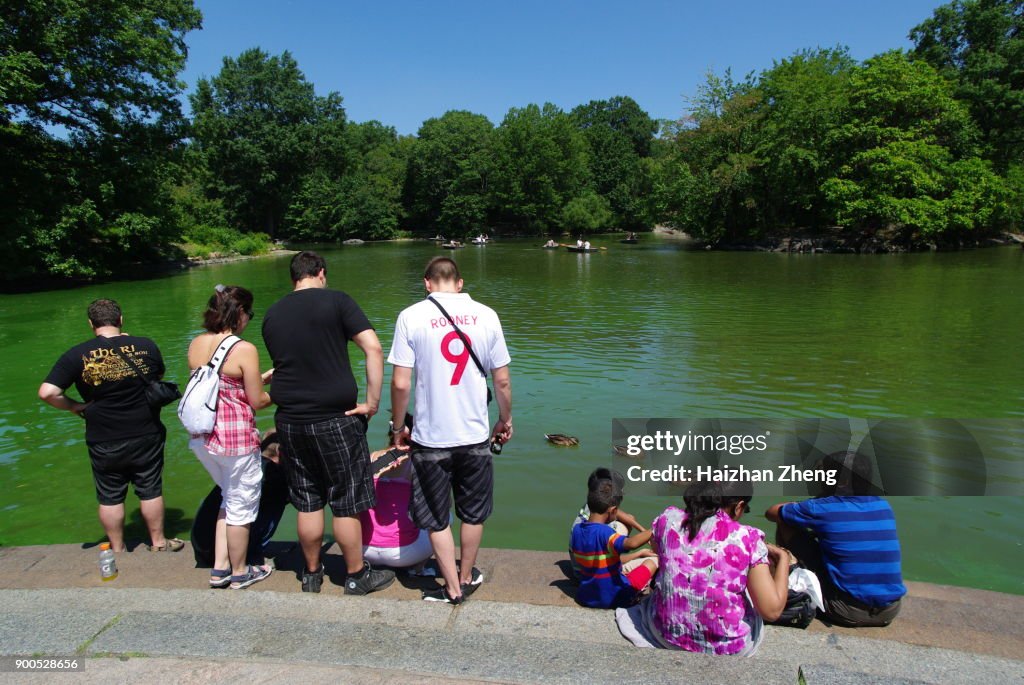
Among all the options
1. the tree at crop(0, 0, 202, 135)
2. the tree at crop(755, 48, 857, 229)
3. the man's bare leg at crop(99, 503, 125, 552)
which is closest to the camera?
the man's bare leg at crop(99, 503, 125, 552)

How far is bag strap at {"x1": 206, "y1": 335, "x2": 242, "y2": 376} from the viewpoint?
3602 mm

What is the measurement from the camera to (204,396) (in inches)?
141

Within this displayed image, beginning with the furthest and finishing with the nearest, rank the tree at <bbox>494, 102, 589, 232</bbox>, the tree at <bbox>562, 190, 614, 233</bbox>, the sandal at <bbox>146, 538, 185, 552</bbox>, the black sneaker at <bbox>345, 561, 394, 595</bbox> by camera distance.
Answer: the tree at <bbox>494, 102, 589, 232</bbox> < the tree at <bbox>562, 190, 614, 233</bbox> < the sandal at <bbox>146, 538, 185, 552</bbox> < the black sneaker at <bbox>345, 561, 394, 595</bbox>

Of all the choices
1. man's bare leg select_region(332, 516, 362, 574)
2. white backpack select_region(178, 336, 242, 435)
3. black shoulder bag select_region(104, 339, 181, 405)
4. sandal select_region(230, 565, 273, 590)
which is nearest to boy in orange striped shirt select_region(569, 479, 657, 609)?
man's bare leg select_region(332, 516, 362, 574)

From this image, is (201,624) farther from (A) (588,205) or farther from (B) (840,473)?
(A) (588,205)

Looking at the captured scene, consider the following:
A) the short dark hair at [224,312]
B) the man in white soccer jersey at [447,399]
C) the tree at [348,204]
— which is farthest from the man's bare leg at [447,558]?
the tree at [348,204]

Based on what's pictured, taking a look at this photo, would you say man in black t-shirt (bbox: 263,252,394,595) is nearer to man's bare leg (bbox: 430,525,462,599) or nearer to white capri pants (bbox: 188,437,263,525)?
white capri pants (bbox: 188,437,263,525)

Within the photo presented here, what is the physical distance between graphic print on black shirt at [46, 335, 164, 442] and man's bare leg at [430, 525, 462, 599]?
2134 millimetres

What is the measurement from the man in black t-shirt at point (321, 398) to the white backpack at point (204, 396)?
1.07 ft

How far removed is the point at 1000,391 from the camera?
9.42 metres

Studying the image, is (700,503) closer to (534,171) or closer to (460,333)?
(460,333)

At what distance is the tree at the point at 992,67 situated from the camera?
40.5 metres

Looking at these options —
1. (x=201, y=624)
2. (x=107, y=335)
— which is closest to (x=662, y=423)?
(x=201, y=624)

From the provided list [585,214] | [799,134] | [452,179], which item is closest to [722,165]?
[799,134]
